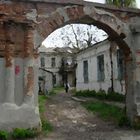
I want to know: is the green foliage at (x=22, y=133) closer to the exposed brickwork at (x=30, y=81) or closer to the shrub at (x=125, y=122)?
the exposed brickwork at (x=30, y=81)

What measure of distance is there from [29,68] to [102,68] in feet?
44.0

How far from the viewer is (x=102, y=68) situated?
2239 cm

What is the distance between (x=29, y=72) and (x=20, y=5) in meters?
1.99

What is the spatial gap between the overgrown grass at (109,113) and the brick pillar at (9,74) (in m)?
4.11

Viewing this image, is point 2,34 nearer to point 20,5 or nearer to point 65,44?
point 20,5

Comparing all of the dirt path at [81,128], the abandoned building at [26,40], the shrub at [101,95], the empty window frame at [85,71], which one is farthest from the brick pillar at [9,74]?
the empty window frame at [85,71]

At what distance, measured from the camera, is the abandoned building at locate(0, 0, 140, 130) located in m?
9.14

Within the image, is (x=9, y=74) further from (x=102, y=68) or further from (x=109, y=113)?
(x=102, y=68)

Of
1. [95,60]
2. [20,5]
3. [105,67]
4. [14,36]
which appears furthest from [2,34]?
[95,60]

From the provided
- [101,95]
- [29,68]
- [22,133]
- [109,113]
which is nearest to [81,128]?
[22,133]

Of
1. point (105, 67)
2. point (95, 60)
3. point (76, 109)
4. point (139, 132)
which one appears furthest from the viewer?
point (95, 60)

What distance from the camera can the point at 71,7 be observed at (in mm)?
10086

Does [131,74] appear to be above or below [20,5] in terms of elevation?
below

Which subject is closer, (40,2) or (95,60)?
(40,2)
